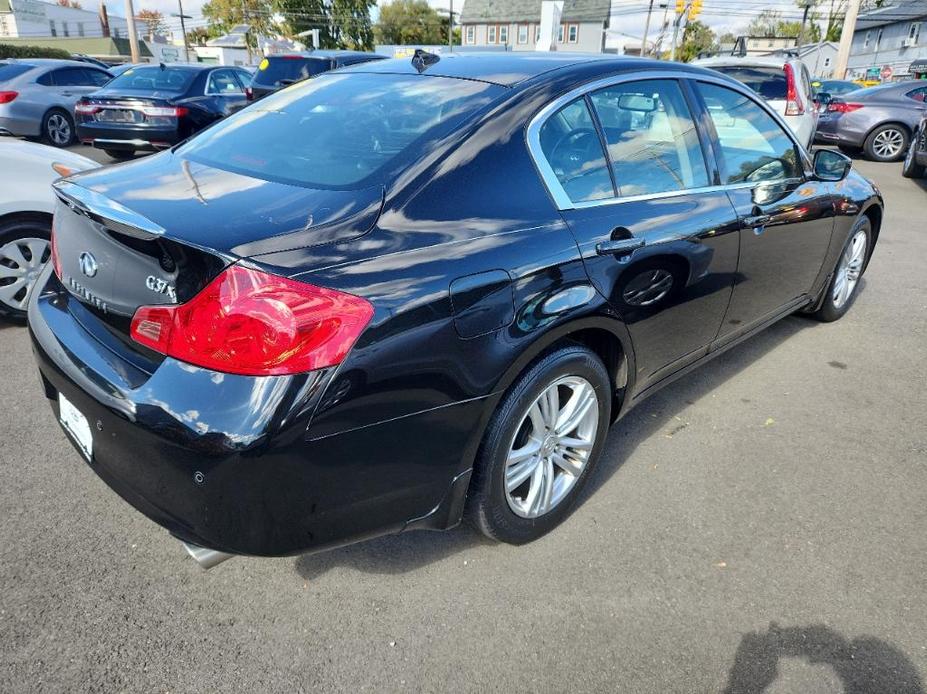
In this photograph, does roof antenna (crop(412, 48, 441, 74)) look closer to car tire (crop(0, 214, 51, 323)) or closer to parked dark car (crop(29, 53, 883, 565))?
parked dark car (crop(29, 53, 883, 565))

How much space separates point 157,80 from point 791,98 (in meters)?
9.41

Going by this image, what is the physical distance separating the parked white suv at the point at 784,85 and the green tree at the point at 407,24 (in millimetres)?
74026

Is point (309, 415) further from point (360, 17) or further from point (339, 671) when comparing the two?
point (360, 17)

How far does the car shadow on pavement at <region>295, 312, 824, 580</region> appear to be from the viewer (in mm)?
2408

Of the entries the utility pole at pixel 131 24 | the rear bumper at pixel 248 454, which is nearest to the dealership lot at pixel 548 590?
the rear bumper at pixel 248 454

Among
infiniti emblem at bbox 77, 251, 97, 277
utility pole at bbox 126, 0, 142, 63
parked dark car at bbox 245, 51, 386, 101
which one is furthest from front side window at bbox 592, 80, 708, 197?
utility pole at bbox 126, 0, 142, 63

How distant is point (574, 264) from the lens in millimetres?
2230

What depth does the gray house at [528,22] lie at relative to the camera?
71.2m

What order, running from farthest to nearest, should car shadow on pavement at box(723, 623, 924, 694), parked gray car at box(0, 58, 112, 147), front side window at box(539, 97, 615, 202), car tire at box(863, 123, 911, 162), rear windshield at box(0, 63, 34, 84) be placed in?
car tire at box(863, 123, 911, 162) → rear windshield at box(0, 63, 34, 84) → parked gray car at box(0, 58, 112, 147) → front side window at box(539, 97, 615, 202) → car shadow on pavement at box(723, 623, 924, 694)

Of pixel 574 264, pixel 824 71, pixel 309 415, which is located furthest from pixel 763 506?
pixel 824 71

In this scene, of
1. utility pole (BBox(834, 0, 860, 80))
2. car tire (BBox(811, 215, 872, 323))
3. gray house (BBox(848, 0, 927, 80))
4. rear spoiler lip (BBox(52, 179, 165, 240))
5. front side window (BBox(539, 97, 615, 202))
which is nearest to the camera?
rear spoiler lip (BBox(52, 179, 165, 240))

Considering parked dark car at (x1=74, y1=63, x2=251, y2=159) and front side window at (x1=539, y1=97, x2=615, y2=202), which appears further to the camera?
parked dark car at (x1=74, y1=63, x2=251, y2=159)

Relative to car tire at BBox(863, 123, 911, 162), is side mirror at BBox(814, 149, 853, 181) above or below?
above

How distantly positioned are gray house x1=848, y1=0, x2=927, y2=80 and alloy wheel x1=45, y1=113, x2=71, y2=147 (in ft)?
180
